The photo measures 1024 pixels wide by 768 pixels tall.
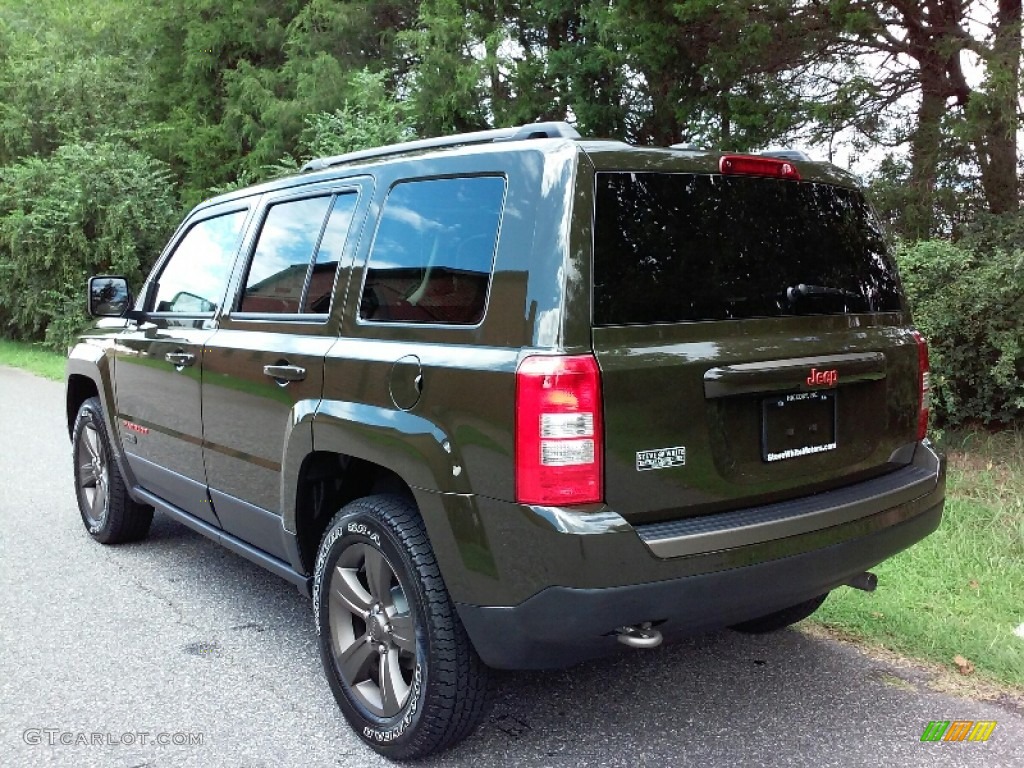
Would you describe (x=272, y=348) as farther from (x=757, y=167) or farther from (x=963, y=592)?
(x=963, y=592)

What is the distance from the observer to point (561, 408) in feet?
8.05

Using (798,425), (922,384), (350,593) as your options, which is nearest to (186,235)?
(350,593)

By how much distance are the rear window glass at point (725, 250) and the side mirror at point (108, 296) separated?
3.20 meters

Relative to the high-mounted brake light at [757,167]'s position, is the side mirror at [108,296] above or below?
below

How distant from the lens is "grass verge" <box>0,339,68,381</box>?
50.1 ft

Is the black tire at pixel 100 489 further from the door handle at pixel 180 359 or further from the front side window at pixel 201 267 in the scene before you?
the door handle at pixel 180 359

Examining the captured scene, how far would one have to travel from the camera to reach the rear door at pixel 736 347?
2.55 metres

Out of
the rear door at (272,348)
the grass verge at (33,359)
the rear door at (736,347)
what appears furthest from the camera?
the grass verge at (33,359)

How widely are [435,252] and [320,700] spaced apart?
1.74 m

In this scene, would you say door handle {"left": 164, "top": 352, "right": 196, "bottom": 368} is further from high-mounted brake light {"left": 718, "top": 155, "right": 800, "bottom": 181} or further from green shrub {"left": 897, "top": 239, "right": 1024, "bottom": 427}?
green shrub {"left": 897, "top": 239, "right": 1024, "bottom": 427}

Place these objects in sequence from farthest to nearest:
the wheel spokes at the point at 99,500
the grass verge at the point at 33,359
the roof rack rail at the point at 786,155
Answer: the grass verge at the point at 33,359 < the wheel spokes at the point at 99,500 < the roof rack rail at the point at 786,155

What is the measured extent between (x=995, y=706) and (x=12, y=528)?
5.42 metres

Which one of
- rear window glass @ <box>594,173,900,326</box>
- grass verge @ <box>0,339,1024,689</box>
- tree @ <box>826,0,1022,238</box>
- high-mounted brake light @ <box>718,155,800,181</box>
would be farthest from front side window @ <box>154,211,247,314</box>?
tree @ <box>826,0,1022,238</box>

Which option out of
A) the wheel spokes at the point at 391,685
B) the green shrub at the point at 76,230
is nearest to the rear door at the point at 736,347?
the wheel spokes at the point at 391,685
